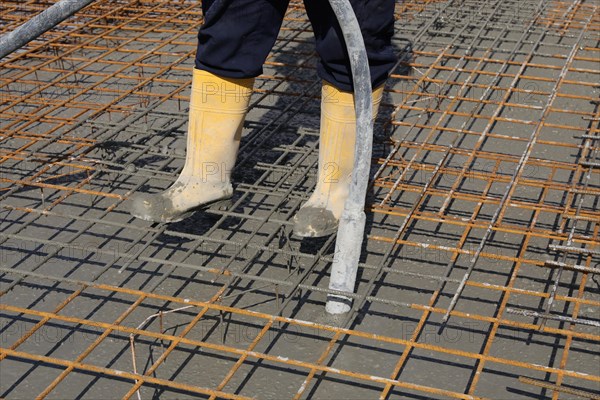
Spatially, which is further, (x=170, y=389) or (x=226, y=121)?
(x=226, y=121)

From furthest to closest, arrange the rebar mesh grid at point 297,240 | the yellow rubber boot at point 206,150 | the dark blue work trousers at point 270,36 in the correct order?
1. the yellow rubber boot at point 206,150
2. the dark blue work trousers at point 270,36
3. the rebar mesh grid at point 297,240

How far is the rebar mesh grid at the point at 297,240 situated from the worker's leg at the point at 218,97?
0.34 ft

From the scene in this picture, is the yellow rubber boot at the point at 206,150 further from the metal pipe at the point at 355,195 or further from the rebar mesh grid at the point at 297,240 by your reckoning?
the metal pipe at the point at 355,195

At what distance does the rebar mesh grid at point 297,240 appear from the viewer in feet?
A: 7.63

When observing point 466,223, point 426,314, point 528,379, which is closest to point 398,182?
point 466,223

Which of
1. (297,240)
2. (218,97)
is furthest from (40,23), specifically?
(297,240)

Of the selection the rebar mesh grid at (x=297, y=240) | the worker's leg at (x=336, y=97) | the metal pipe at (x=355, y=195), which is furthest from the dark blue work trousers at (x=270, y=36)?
the rebar mesh grid at (x=297, y=240)

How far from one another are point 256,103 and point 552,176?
4.07ft

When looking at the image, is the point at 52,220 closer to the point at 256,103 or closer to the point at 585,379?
the point at 256,103

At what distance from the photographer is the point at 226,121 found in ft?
9.12

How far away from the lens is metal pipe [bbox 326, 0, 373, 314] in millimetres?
2338

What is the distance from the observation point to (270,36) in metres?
2.73

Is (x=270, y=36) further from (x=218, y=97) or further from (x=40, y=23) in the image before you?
(x=40, y=23)

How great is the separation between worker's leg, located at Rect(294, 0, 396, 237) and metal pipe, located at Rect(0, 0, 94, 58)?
2.41ft
